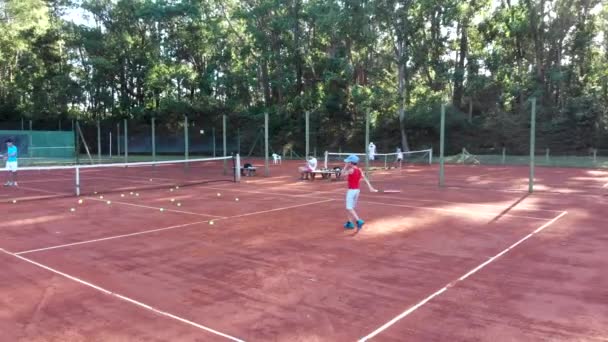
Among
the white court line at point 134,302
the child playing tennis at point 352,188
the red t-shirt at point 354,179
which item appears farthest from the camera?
the red t-shirt at point 354,179

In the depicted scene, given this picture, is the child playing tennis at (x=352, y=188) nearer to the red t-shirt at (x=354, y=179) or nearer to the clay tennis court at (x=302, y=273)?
the red t-shirt at (x=354, y=179)

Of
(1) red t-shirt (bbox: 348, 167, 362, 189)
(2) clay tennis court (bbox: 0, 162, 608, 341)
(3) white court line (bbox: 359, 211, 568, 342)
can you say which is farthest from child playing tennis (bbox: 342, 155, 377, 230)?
(3) white court line (bbox: 359, 211, 568, 342)

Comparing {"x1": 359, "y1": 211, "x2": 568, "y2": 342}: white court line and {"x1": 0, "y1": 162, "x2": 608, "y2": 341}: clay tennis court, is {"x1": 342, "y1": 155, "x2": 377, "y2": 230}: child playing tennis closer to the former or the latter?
{"x1": 0, "y1": 162, "x2": 608, "y2": 341}: clay tennis court

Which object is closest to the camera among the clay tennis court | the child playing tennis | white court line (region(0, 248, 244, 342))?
white court line (region(0, 248, 244, 342))

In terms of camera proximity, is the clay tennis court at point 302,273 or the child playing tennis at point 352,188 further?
the child playing tennis at point 352,188

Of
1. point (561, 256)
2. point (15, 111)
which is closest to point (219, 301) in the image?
point (561, 256)

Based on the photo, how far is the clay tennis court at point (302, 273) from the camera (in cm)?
504

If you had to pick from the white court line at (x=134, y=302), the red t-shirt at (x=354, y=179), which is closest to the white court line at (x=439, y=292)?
the white court line at (x=134, y=302)

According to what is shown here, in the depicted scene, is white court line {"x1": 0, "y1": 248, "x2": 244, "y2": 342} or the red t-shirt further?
the red t-shirt

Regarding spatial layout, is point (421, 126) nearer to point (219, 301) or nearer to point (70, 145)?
point (70, 145)

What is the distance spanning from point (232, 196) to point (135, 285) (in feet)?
30.6

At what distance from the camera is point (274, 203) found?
1401 centimetres

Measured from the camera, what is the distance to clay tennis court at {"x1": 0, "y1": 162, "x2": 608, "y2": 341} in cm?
504

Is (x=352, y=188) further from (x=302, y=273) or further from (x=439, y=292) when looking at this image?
(x=439, y=292)
